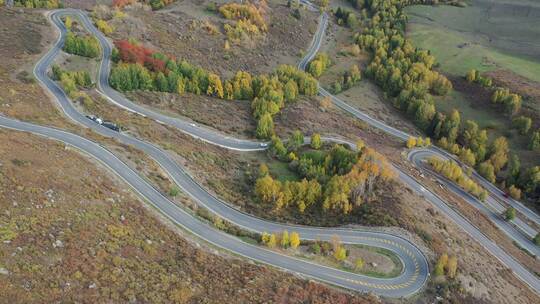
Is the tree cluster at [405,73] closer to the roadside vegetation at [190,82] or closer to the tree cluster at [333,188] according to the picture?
the roadside vegetation at [190,82]

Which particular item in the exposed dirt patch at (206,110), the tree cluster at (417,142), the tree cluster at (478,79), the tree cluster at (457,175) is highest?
the tree cluster at (478,79)

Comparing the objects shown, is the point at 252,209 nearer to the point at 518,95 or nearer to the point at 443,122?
the point at 443,122

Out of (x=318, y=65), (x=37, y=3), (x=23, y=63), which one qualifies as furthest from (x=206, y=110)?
(x=37, y=3)

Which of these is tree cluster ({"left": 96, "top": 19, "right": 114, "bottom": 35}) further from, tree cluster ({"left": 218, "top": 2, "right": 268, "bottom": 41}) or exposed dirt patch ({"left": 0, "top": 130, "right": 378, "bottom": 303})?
exposed dirt patch ({"left": 0, "top": 130, "right": 378, "bottom": 303})

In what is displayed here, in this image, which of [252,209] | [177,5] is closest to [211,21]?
[177,5]

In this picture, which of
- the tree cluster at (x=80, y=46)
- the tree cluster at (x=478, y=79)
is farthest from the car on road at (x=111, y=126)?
the tree cluster at (x=478, y=79)

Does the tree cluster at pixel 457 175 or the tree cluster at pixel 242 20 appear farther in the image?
the tree cluster at pixel 242 20

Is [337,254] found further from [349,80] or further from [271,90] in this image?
[349,80]
